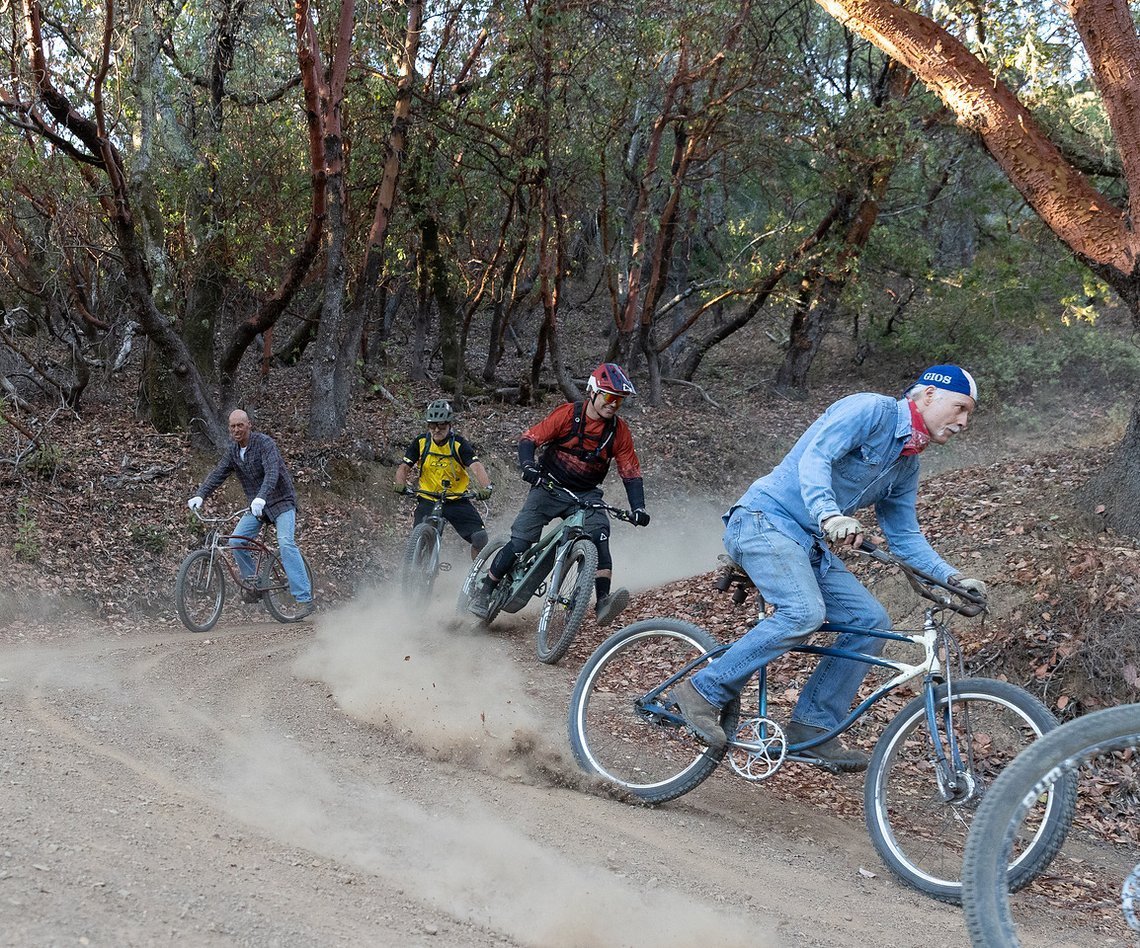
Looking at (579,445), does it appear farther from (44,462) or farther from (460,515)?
(44,462)

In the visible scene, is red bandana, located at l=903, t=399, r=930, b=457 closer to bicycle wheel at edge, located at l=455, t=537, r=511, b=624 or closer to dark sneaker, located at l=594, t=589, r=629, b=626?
dark sneaker, located at l=594, t=589, r=629, b=626

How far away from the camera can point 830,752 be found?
4797 millimetres

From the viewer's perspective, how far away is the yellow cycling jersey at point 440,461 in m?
10.0

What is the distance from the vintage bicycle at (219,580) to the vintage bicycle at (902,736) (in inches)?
221

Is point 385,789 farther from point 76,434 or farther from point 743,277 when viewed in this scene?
point 743,277

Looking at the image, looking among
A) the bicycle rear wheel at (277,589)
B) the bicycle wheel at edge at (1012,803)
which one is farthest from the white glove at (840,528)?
the bicycle rear wheel at (277,589)

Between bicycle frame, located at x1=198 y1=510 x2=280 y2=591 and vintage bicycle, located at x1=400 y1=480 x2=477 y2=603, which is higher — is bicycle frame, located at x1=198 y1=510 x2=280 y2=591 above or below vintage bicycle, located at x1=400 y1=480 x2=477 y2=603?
below

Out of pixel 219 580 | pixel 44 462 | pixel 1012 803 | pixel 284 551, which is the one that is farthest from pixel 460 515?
pixel 1012 803

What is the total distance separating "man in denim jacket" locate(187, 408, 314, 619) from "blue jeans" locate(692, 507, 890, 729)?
21.0 ft

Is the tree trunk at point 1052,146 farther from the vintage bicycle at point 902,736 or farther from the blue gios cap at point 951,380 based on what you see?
the vintage bicycle at point 902,736

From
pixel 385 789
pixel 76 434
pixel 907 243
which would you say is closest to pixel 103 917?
pixel 385 789

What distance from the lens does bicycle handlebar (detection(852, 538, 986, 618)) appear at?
4297 mm

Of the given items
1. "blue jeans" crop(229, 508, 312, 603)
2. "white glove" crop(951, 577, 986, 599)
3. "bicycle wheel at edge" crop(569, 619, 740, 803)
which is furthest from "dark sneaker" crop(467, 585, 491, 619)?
"white glove" crop(951, 577, 986, 599)

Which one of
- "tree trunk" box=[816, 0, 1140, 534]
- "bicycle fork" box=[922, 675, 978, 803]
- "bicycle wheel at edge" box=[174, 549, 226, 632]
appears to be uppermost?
"tree trunk" box=[816, 0, 1140, 534]
